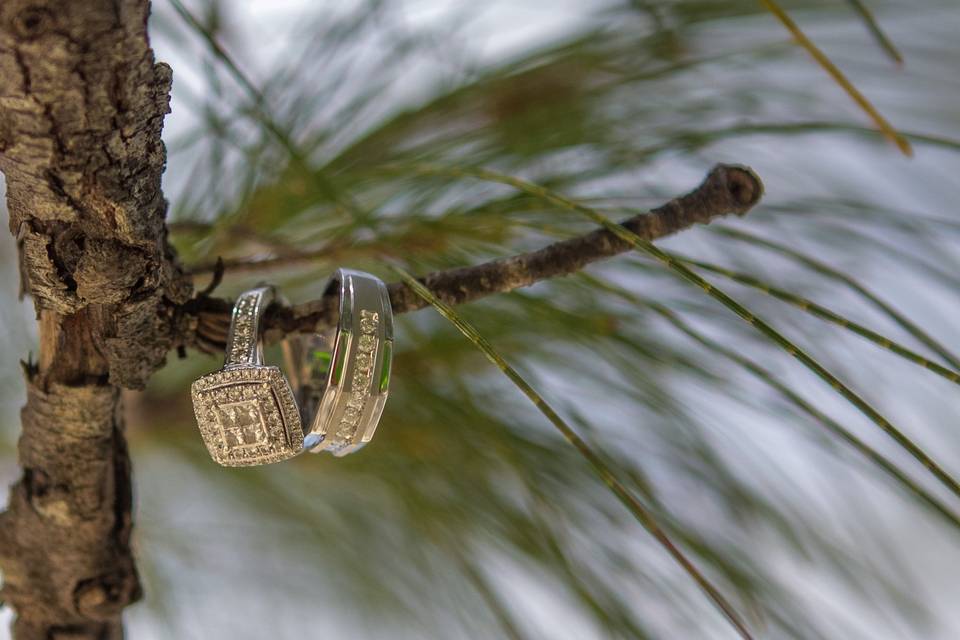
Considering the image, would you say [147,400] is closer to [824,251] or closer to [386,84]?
[386,84]

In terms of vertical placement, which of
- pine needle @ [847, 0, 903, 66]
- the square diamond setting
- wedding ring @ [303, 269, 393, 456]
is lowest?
the square diamond setting

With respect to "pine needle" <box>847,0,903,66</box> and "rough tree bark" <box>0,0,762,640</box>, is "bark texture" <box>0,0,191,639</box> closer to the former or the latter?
"rough tree bark" <box>0,0,762,640</box>

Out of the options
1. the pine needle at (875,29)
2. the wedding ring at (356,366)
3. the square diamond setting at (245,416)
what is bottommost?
the square diamond setting at (245,416)

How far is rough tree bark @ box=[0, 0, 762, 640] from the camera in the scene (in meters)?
0.14

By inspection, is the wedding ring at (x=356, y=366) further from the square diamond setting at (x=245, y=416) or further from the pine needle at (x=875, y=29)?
the pine needle at (x=875, y=29)

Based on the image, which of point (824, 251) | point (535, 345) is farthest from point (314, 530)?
point (824, 251)

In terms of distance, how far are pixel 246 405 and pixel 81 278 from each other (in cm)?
6

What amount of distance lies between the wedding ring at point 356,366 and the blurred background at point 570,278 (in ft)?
0.13

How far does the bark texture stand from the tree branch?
0.05ft

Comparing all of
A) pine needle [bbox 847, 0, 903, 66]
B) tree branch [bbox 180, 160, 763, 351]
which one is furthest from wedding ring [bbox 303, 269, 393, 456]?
pine needle [bbox 847, 0, 903, 66]

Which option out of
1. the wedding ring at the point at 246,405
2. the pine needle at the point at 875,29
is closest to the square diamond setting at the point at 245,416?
the wedding ring at the point at 246,405

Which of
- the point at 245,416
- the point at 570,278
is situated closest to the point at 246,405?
the point at 245,416

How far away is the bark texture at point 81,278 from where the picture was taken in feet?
0.46

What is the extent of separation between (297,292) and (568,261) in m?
0.26
